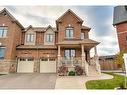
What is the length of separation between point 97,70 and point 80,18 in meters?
7.38

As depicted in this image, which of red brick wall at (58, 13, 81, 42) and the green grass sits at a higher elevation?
red brick wall at (58, 13, 81, 42)

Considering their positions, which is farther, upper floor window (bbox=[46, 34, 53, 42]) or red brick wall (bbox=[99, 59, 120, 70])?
red brick wall (bbox=[99, 59, 120, 70])

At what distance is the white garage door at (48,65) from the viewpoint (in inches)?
662

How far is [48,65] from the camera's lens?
17.0 meters

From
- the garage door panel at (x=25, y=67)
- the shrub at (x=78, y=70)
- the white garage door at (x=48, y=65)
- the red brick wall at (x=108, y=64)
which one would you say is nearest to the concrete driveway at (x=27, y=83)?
the shrub at (x=78, y=70)

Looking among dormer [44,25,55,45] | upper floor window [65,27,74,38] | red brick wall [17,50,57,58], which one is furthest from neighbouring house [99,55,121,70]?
red brick wall [17,50,57,58]

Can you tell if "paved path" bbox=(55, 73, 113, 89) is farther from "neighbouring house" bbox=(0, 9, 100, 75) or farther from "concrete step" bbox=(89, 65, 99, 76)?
"neighbouring house" bbox=(0, 9, 100, 75)

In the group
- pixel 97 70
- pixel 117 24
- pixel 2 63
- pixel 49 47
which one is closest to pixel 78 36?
pixel 49 47

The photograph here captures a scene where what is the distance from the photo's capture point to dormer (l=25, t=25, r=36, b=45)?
1844 centimetres

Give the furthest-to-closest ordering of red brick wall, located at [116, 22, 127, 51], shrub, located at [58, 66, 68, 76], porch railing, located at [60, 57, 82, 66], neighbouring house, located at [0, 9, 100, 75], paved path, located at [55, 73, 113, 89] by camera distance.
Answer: red brick wall, located at [116, 22, 127, 51] → neighbouring house, located at [0, 9, 100, 75] → porch railing, located at [60, 57, 82, 66] → shrub, located at [58, 66, 68, 76] → paved path, located at [55, 73, 113, 89]

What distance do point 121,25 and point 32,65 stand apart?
14229 millimetres

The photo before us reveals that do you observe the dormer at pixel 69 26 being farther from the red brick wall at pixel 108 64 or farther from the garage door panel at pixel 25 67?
the red brick wall at pixel 108 64

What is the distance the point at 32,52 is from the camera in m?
17.1
